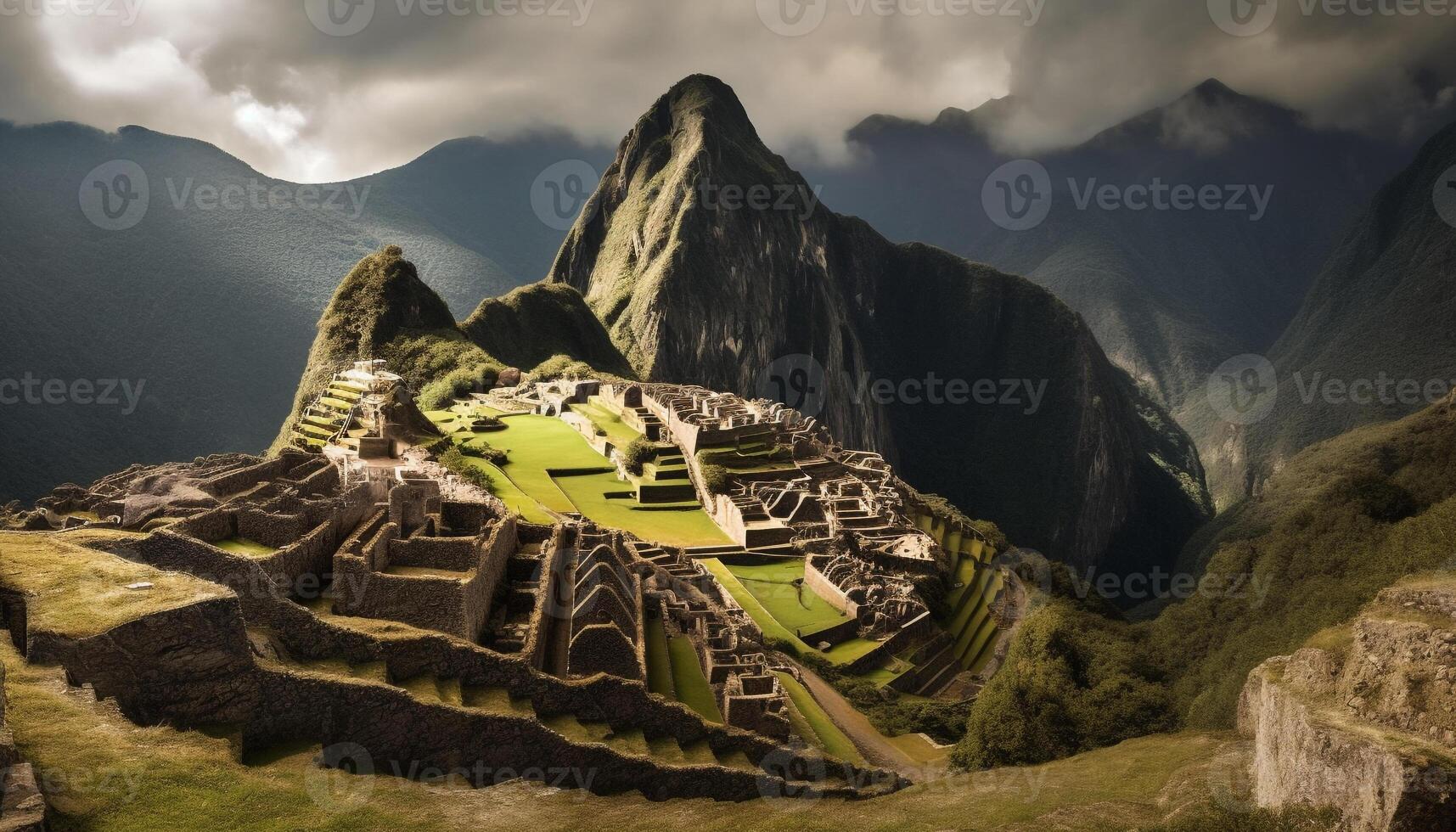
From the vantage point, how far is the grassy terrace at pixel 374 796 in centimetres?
789

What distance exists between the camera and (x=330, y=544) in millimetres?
14766

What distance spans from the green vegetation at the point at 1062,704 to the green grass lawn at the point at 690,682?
23.6ft

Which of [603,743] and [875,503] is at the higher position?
[875,503]

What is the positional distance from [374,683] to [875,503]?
36529 millimetres

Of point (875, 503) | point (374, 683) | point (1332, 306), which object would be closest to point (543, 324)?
point (875, 503)

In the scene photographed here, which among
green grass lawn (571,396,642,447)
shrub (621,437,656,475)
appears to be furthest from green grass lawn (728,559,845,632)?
green grass lawn (571,396,642,447)

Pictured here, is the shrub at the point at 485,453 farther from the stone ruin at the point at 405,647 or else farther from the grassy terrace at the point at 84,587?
the grassy terrace at the point at 84,587

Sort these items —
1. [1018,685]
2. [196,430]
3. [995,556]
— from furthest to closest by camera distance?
[196,430] → [995,556] → [1018,685]

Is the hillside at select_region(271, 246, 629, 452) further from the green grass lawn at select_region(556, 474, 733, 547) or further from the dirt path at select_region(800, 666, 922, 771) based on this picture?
the dirt path at select_region(800, 666, 922, 771)

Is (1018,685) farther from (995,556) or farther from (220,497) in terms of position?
(995,556)

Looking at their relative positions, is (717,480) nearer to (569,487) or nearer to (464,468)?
(569,487)

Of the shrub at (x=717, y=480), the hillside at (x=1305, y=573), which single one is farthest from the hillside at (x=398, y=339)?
the hillside at (x=1305, y=573)

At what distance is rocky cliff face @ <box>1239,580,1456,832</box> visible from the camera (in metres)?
8.59

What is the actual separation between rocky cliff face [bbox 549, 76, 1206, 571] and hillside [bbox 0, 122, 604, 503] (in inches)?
2539
